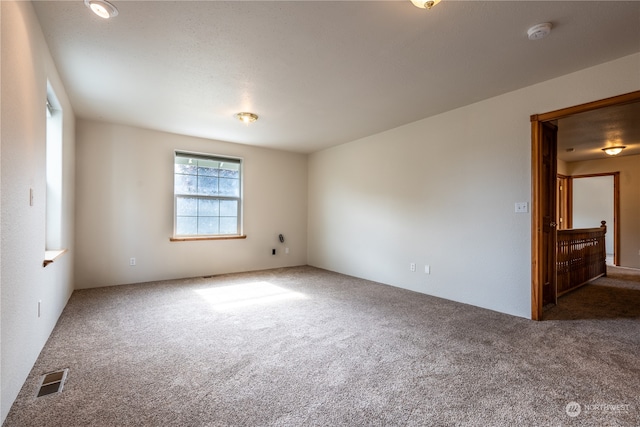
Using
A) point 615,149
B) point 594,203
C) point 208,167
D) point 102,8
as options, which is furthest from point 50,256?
point 594,203

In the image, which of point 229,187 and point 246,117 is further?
point 229,187

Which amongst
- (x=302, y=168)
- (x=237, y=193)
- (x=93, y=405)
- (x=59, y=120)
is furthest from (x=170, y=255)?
(x=93, y=405)

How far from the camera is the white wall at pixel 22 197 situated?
1516 millimetres

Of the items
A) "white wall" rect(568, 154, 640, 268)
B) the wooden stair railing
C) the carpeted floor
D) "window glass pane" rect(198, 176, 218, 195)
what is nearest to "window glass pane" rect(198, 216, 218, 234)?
"window glass pane" rect(198, 176, 218, 195)

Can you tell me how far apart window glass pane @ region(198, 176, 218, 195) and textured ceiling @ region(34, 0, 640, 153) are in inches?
58.3

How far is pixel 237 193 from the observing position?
214 inches

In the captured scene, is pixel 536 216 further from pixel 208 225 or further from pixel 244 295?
pixel 208 225

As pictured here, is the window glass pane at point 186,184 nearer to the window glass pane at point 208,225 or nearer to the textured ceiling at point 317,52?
the window glass pane at point 208,225

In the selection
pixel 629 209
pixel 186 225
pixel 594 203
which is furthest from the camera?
pixel 594 203

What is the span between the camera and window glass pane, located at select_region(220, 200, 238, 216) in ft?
17.3

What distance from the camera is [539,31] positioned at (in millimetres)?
2107

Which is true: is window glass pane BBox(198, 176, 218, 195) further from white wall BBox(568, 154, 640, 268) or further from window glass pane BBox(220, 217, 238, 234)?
white wall BBox(568, 154, 640, 268)

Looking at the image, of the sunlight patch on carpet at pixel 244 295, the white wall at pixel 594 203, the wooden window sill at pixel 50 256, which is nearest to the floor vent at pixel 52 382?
the wooden window sill at pixel 50 256

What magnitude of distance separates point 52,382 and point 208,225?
3.41m
